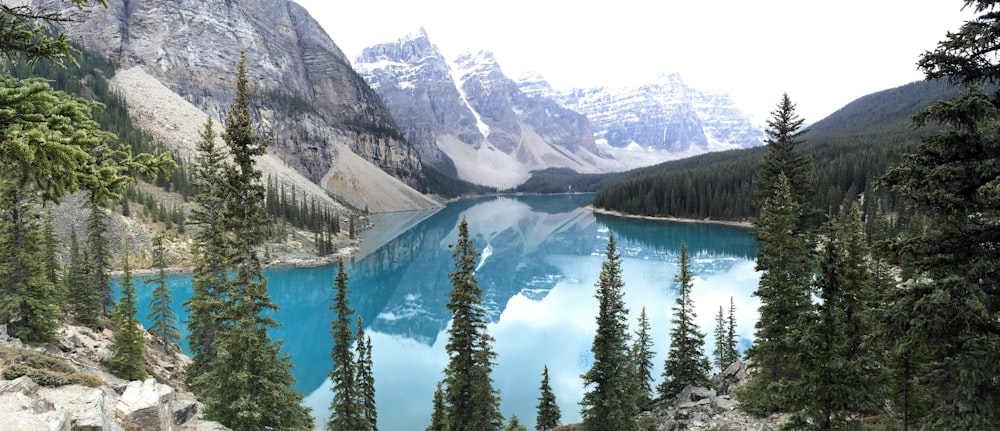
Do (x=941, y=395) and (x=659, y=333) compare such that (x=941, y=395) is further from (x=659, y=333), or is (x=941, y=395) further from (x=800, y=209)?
(x=659, y=333)

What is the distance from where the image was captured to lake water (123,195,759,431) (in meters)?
33.5

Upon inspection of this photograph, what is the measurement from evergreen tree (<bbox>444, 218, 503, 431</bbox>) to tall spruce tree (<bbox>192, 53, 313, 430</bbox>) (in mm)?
6307

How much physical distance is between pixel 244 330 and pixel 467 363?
844 centimetres

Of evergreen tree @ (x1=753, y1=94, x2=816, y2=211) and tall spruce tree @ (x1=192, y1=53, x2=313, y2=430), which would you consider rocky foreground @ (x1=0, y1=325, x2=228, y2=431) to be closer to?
tall spruce tree @ (x1=192, y1=53, x2=313, y2=430)

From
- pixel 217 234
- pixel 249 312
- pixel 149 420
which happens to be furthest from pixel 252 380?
pixel 217 234

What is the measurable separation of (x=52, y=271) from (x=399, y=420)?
22294 millimetres

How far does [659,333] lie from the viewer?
4091 centimetres

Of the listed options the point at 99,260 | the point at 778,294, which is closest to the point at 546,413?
the point at 778,294

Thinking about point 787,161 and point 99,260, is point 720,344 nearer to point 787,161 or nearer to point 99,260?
point 787,161

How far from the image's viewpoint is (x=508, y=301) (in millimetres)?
59375

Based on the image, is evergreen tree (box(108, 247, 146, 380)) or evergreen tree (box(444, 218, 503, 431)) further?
evergreen tree (box(108, 247, 146, 380))

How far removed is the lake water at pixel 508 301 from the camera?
33.5 metres

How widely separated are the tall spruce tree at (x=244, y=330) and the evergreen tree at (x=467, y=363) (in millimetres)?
6307

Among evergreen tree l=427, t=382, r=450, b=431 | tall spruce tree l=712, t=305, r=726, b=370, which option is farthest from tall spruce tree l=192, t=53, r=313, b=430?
tall spruce tree l=712, t=305, r=726, b=370
